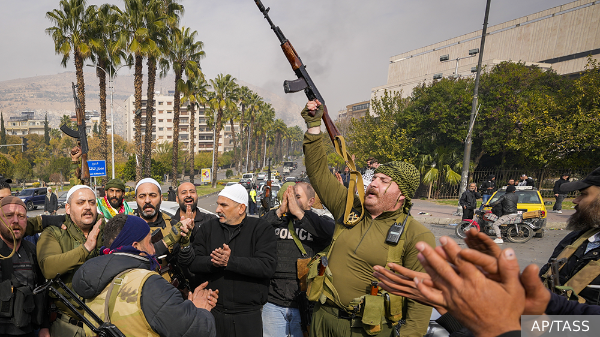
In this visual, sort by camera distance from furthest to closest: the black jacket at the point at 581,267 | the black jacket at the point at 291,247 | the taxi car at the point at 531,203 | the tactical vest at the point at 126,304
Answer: the taxi car at the point at 531,203 < the black jacket at the point at 291,247 < the black jacket at the point at 581,267 < the tactical vest at the point at 126,304

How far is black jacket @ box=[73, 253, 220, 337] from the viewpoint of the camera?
1755 mm

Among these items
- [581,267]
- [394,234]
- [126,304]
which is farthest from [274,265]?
[581,267]

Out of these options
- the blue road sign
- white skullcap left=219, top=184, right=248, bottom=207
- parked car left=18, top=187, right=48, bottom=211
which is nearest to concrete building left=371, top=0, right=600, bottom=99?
the blue road sign

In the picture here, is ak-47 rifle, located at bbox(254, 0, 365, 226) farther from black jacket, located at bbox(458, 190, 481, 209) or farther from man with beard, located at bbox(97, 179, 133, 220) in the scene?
black jacket, located at bbox(458, 190, 481, 209)

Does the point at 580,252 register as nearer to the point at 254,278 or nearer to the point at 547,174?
the point at 254,278

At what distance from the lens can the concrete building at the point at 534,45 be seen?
3706 centimetres

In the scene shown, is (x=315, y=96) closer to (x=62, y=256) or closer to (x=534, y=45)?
(x=62, y=256)

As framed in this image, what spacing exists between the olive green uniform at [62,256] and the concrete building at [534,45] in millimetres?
34292

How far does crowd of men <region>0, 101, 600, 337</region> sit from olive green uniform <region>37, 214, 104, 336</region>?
10 mm

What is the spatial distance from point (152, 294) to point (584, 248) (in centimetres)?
315

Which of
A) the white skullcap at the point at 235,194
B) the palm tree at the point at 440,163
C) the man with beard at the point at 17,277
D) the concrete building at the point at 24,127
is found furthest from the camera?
the concrete building at the point at 24,127

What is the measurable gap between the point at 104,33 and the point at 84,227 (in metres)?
21.0

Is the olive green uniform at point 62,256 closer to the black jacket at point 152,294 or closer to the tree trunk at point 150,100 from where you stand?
the black jacket at point 152,294

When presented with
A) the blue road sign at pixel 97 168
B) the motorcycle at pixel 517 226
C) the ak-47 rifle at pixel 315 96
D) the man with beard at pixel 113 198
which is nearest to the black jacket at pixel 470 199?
the motorcycle at pixel 517 226
